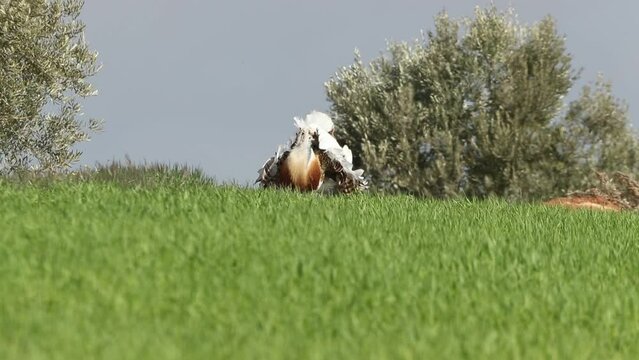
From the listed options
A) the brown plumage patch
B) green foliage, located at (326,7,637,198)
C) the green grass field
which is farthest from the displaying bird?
green foliage, located at (326,7,637,198)

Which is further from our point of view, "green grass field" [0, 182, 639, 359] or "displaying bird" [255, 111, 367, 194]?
"displaying bird" [255, 111, 367, 194]

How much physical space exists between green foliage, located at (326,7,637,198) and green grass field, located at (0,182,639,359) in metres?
20.7

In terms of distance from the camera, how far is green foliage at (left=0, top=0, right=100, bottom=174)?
1099 inches

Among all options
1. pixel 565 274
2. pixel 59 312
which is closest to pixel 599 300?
pixel 565 274

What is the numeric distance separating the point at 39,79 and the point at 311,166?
1302cm

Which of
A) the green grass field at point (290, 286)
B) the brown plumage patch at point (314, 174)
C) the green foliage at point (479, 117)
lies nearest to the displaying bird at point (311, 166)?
the brown plumage patch at point (314, 174)

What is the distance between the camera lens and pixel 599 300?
348 inches

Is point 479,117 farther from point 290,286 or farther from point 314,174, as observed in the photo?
point 290,286

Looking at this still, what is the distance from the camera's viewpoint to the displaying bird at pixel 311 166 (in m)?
18.8

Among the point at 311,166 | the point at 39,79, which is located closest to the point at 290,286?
the point at 311,166

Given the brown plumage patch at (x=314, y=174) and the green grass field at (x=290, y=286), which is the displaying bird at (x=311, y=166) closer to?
the brown plumage patch at (x=314, y=174)

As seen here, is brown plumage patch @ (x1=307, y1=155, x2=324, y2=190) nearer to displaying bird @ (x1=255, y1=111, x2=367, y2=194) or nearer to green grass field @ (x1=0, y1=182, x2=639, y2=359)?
displaying bird @ (x1=255, y1=111, x2=367, y2=194)

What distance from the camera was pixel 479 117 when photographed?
33312 mm

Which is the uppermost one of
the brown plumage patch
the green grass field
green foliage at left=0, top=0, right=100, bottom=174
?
green foliage at left=0, top=0, right=100, bottom=174
